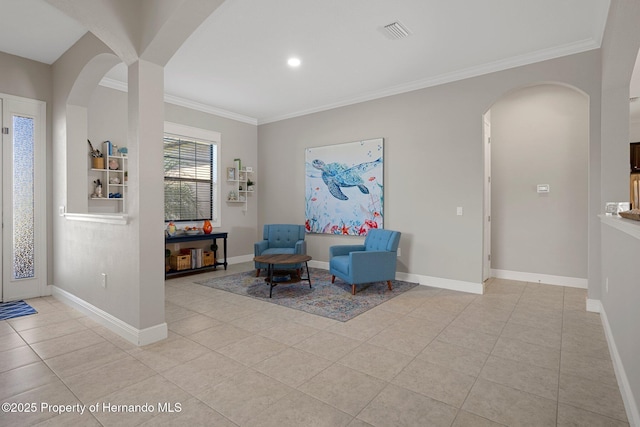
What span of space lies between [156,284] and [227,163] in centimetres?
382

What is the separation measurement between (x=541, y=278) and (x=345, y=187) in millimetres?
3194

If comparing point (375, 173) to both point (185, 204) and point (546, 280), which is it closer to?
point (546, 280)

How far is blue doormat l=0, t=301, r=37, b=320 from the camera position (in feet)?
11.2

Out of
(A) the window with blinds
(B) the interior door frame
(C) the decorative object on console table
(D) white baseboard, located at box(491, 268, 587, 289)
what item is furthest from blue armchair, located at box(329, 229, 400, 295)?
(B) the interior door frame

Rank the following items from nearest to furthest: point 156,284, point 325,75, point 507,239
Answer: point 156,284 → point 325,75 → point 507,239

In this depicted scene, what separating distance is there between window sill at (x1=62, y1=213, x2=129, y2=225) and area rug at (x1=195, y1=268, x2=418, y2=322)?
1821mm

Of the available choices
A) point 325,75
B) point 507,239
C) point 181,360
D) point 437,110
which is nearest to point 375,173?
point 437,110

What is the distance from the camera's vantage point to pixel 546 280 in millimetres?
4684

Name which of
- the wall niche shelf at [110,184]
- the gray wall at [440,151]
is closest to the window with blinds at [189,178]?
the wall niche shelf at [110,184]

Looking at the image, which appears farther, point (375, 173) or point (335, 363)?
point (375, 173)

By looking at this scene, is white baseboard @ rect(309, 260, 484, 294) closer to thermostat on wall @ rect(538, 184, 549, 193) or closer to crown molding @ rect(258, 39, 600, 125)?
thermostat on wall @ rect(538, 184, 549, 193)

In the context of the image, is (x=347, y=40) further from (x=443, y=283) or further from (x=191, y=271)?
(x=191, y=271)

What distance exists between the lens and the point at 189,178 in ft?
19.0

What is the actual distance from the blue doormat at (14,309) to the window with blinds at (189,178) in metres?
2.17
